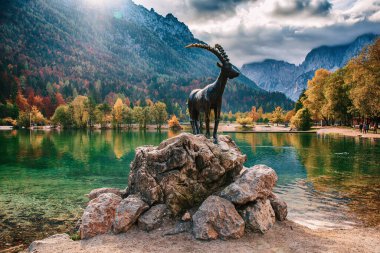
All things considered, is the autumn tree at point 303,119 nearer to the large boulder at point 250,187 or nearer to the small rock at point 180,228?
the large boulder at point 250,187

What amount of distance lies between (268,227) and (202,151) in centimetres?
411

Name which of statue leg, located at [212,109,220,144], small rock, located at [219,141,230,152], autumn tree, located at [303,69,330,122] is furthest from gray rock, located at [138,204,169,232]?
autumn tree, located at [303,69,330,122]

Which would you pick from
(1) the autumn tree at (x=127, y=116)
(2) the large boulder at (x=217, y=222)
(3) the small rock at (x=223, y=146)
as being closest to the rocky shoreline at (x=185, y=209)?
(2) the large boulder at (x=217, y=222)

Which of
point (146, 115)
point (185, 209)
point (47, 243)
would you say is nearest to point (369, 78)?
point (185, 209)

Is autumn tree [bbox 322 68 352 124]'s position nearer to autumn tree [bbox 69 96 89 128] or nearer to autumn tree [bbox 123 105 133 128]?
autumn tree [bbox 123 105 133 128]

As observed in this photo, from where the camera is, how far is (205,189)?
13.3 metres

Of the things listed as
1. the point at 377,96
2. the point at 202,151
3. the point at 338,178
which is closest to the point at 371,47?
the point at 377,96

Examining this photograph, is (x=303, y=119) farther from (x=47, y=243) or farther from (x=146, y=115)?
(x=47, y=243)

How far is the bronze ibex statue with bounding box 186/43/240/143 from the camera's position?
1449cm

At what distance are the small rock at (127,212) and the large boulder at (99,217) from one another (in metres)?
0.40

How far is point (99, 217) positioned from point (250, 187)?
6209 millimetres

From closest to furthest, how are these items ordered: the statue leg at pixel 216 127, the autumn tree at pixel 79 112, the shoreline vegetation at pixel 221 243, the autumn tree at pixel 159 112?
the shoreline vegetation at pixel 221 243, the statue leg at pixel 216 127, the autumn tree at pixel 79 112, the autumn tree at pixel 159 112

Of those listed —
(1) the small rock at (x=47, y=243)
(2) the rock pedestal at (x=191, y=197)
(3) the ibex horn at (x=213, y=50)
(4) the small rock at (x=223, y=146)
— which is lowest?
(1) the small rock at (x=47, y=243)

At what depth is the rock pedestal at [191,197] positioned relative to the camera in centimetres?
1152
